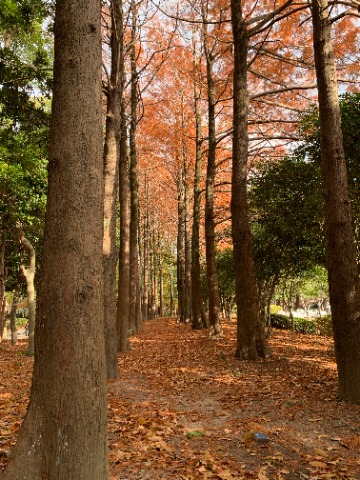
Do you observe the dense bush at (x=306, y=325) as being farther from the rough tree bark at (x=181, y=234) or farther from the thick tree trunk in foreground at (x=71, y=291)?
the thick tree trunk in foreground at (x=71, y=291)

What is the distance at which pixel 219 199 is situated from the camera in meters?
21.7

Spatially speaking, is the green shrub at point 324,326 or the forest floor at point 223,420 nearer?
the forest floor at point 223,420

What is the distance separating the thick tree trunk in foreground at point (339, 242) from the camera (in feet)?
19.4

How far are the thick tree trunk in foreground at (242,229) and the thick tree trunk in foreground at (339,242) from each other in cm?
309

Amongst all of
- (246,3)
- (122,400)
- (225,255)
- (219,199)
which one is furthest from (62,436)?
(219,199)

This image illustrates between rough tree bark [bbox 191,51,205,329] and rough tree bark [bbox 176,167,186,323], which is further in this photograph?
rough tree bark [bbox 176,167,186,323]

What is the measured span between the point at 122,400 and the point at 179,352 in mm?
5113

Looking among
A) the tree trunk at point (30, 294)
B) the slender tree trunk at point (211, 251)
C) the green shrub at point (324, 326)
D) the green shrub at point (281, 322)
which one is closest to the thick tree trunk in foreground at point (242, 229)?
the slender tree trunk at point (211, 251)

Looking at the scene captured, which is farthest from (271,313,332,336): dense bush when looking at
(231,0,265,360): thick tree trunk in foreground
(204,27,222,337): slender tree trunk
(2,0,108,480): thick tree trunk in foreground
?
(2,0,108,480): thick tree trunk in foreground

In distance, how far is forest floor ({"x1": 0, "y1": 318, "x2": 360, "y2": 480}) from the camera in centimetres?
392

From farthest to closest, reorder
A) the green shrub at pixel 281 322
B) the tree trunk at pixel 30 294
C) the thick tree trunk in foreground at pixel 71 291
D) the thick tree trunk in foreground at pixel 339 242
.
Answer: the green shrub at pixel 281 322, the tree trunk at pixel 30 294, the thick tree trunk in foreground at pixel 339 242, the thick tree trunk in foreground at pixel 71 291

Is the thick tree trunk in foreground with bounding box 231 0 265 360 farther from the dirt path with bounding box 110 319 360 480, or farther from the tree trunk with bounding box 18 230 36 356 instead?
the tree trunk with bounding box 18 230 36 356

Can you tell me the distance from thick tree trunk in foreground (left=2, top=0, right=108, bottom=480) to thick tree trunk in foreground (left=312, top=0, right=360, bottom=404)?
4260 mm

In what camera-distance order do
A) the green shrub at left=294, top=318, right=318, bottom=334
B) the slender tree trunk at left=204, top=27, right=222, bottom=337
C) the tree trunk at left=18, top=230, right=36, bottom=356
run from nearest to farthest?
the tree trunk at left=18, top=230, right=36, bottom=356 → the slender tree trunk at left=204, top=27, right=222, bottom=337 → the green shrub at left=294, top=318, right=318, bottom=334
